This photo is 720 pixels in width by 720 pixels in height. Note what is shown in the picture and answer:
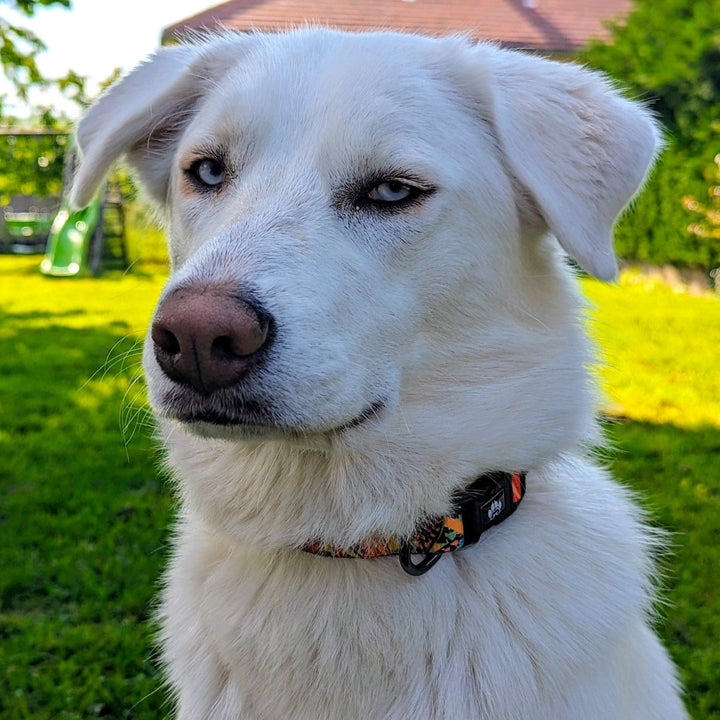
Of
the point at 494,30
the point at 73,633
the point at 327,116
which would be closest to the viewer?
the point at 327,116

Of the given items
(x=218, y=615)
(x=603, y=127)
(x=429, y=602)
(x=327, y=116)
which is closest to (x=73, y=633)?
(x=218, y=615)

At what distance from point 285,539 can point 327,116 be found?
0.97m

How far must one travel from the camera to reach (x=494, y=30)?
57.3 feet

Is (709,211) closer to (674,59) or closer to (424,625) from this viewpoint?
Result: (674,59)

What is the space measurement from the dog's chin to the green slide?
13134 millimetres

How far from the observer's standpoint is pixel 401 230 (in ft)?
5.78

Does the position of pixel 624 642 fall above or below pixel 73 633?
above

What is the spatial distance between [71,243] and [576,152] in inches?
543

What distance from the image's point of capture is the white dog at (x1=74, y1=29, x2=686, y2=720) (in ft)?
5.66

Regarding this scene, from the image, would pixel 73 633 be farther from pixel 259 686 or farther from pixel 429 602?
pixel 429 602

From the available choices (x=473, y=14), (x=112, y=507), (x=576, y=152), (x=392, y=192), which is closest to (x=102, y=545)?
(x=112, y=507)

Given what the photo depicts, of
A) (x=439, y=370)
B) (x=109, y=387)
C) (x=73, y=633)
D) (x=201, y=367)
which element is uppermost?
(x=201, y=367)

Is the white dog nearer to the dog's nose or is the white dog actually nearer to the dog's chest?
the dog's chest

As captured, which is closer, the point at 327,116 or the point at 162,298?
the point at 162,298
